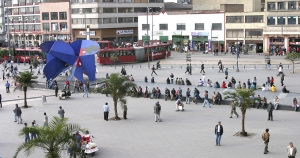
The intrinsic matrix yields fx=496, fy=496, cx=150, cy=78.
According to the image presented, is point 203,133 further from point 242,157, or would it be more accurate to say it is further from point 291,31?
point 291,31

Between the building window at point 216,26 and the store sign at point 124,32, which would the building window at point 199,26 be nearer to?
the building window at point 216,26

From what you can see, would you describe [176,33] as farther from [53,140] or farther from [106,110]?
[53,140]

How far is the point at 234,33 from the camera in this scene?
87188mm

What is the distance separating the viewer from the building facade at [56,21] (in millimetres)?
104062

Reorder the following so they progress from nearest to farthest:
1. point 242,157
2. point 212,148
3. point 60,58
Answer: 1. point 242,157
2. point 212,148
3. point 60,58

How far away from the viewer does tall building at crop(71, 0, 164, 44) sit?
98500mm

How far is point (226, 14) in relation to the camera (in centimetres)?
8769

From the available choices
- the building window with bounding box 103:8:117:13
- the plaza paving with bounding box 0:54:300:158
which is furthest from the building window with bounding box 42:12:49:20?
the plaza paving with bounding box 0:54:300:158

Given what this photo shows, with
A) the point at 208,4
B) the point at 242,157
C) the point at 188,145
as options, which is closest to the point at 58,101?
the point at 188,145

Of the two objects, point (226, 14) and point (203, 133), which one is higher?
point (226, 14)

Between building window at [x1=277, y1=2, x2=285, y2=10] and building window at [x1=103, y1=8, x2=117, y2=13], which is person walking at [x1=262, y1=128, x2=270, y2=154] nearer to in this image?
building window at [x1=277, y1=2, x2=285, y2=10]

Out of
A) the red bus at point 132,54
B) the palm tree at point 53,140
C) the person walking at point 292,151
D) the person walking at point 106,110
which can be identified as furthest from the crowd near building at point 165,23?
the palm tree at point 53,140

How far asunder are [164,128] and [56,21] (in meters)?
80.8

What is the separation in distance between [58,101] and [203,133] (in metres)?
16.8
